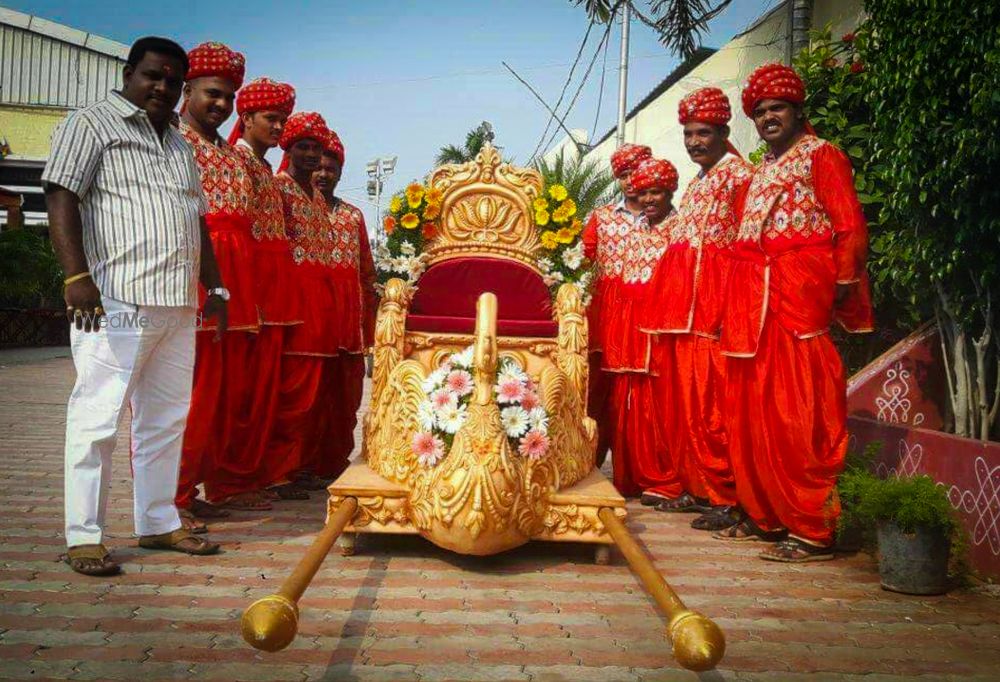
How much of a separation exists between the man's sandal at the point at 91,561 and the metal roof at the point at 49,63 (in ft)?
67.7

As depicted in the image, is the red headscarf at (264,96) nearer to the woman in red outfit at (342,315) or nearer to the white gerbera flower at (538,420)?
the woman in red outfit at (342,315)

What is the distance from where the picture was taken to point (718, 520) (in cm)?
481

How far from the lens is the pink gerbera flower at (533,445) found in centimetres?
389

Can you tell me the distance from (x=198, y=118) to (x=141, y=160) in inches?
41.5

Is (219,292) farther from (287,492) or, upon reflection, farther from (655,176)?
(655,176)

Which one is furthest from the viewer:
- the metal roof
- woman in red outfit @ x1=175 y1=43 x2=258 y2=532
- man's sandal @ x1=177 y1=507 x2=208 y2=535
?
the metal roof

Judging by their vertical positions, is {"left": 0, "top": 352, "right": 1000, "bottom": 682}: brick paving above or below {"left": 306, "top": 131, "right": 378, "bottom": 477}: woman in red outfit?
below

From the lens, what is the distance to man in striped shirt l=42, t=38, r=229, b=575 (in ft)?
11.1

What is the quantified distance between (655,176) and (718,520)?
2298 millimetres

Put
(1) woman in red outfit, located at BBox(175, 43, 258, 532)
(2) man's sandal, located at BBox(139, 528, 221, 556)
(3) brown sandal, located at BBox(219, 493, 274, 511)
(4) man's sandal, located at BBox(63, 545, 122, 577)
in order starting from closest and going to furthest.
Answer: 1. (4) man's sandal, located at BBox(63, 545, 122, 577)
2. (2) man's sandal, located at BBox(139, 528, 221, 556)
3. (1) woman in red outfit, located at BBox(175, 43, 258, 532)
4. (3) brown sandal, located at BBox(219, 493, 274, 511)

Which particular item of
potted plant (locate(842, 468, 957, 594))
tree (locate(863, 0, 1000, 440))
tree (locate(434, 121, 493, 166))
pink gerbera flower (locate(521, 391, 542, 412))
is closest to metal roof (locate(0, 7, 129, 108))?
tree (locate(434, 121, 493, 166))

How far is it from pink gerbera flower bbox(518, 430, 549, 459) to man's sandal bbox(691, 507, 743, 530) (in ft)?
4.73

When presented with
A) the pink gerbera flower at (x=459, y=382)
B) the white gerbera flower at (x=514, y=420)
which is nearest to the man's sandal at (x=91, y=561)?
the pink gerbera flower at (x=459, y=382)

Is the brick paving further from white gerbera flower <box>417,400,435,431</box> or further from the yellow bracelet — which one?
the yellow bracelet
